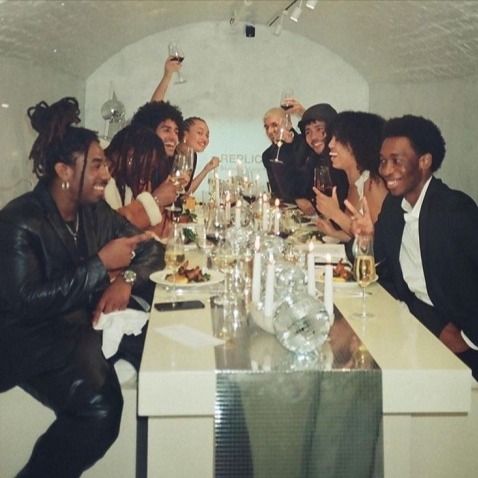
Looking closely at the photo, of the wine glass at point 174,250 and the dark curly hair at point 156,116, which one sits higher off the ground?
the dark curly hair at point 156,116

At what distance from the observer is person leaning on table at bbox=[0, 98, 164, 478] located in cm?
231

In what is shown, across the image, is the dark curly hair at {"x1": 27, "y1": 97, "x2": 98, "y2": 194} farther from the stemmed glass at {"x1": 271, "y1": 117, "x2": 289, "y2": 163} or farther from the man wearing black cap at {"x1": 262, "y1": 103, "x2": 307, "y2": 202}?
the man wearing black cap at {"x1": 262, "y1": 103, "x2": 307, "y2": 202}

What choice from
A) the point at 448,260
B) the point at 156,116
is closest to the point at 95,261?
the point at 448,260

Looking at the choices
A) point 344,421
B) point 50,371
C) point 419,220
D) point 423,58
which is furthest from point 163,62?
point 344,421

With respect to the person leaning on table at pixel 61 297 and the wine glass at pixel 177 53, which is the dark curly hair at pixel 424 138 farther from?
the wine glass at pixel 177 53

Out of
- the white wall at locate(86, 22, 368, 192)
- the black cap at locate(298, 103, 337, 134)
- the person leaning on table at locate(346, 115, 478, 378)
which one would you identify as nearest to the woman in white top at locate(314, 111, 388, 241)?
the person leaning on table at locate(346, 115, 478, 378)

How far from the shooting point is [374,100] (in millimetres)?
7629

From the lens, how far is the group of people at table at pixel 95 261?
2.36 metres

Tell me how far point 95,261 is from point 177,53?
4.90m

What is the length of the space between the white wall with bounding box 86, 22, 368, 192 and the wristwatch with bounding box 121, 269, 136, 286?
4.97 meters

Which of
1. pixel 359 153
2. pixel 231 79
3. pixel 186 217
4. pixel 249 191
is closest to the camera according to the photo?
pixel 186 217

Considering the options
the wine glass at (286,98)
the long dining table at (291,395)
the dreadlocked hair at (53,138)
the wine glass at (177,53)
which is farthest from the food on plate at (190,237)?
the wine glass at (286,98)

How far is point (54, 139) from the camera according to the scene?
2803mm

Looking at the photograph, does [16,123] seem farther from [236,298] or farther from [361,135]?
[236,298]
